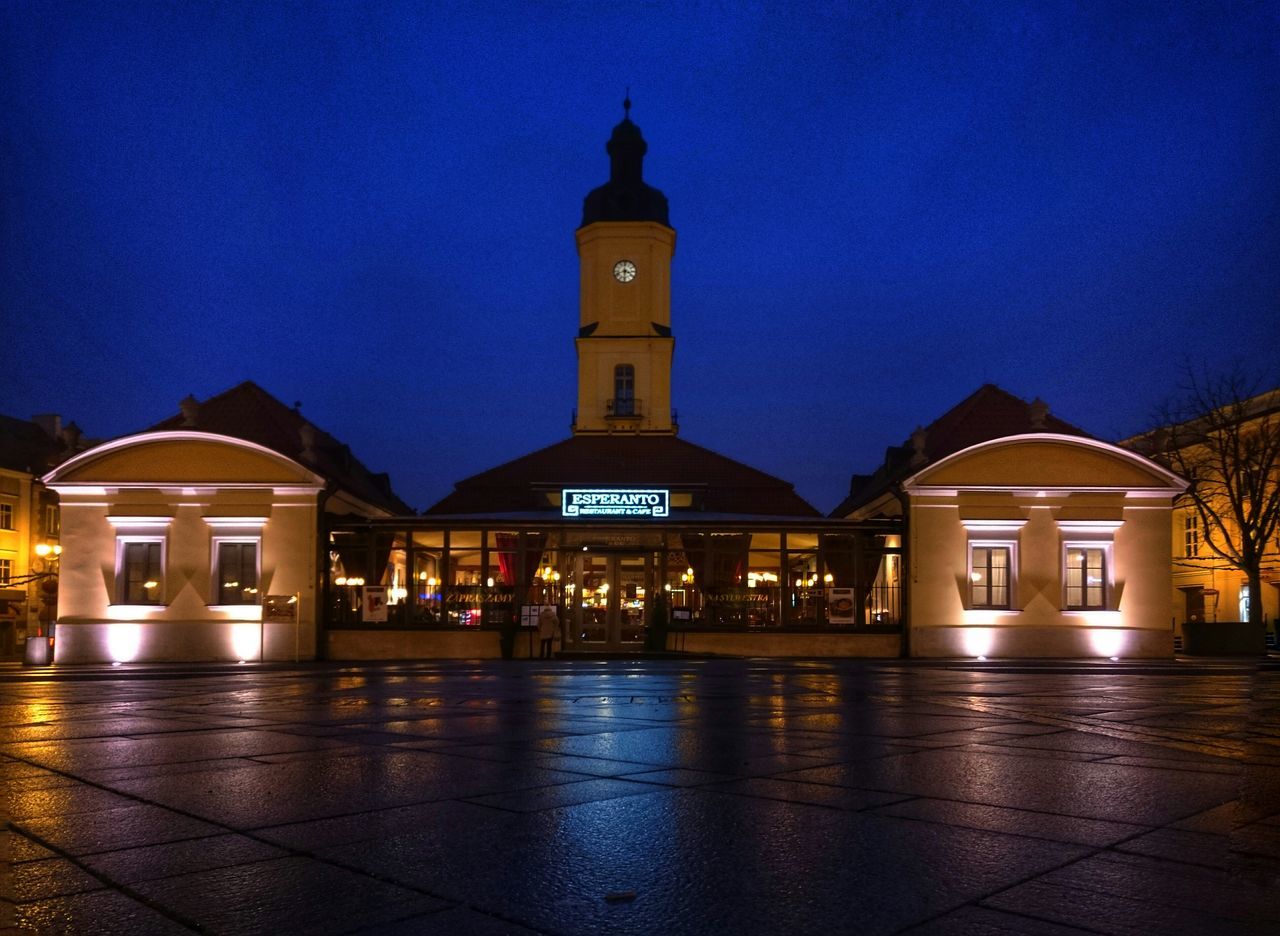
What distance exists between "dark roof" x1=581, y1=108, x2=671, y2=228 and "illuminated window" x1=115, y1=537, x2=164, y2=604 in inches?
1059

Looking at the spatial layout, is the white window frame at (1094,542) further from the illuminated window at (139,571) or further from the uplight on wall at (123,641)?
the uplight on wall at (123,641)

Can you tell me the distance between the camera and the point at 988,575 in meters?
33.4

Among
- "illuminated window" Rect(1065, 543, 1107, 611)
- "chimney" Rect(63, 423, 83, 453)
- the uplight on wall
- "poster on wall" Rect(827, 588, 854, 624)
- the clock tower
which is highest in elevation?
the clock tower

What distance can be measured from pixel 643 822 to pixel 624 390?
4589 centimetres

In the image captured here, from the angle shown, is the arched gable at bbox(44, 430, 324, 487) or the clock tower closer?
the arched gable at bbox(44, 430, 324, 487)

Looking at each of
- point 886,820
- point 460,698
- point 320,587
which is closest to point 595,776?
point 886,820

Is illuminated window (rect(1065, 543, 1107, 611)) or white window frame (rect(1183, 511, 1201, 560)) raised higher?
white window frame (rect(1183, 511, 1201, 560))

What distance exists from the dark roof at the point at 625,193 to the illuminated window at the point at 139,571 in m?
26.9

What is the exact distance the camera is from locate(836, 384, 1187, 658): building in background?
1298 inches

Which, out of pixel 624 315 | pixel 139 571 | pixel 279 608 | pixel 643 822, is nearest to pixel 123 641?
pixel 139 571

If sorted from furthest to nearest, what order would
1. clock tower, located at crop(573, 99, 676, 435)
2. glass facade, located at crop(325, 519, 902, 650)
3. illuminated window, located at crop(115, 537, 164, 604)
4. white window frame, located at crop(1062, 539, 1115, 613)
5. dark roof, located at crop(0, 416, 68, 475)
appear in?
dark roof, located at crop(0, 416, 68, 475) → clock tower, located at crop(573, 99, 676, 435) → glass facade, located at crop(325, 519, 902, 650) → white window frame, located at crop(1062, 539, 1115, 613) → illuminated window, located at crop(115, 537, 164, 604)

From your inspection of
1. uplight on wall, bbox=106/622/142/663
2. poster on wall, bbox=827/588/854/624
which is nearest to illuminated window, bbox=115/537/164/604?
uplight on wall, bbox=106/622/142/663

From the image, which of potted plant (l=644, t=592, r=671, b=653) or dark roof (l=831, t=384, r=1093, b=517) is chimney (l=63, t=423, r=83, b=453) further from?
dark roof (l=831, t=384, r=1093, b=517)

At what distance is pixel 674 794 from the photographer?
7102mm
